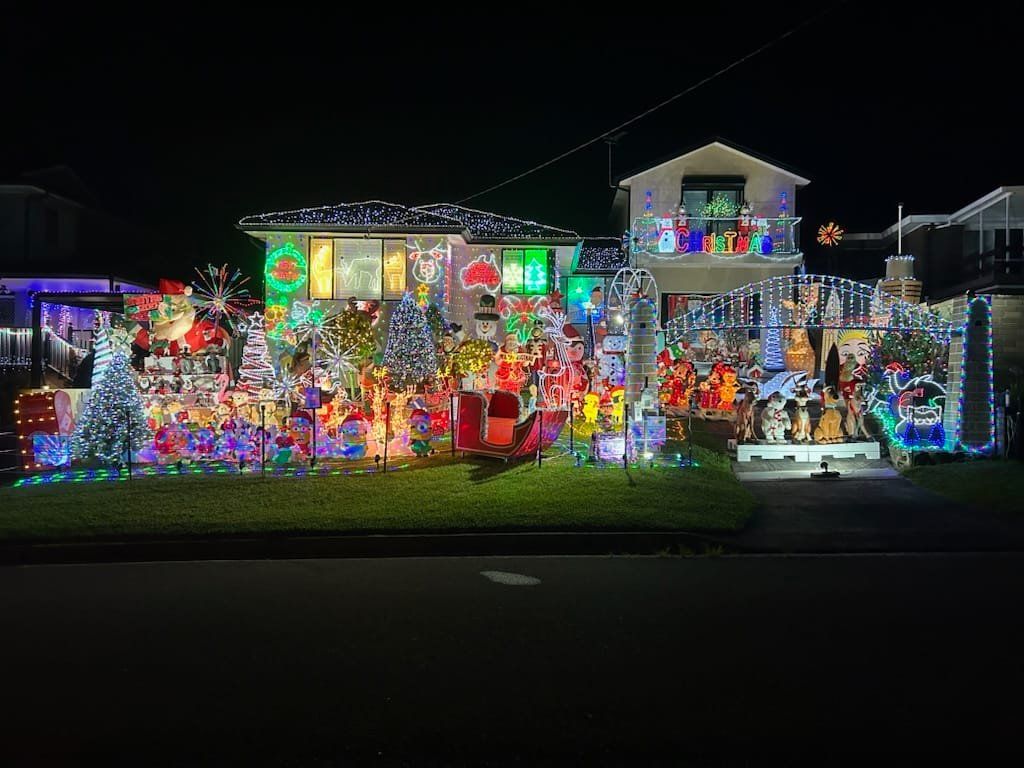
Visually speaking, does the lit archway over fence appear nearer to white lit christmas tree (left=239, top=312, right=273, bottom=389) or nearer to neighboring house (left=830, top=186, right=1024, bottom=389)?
neighboring house (left=830, top=186, right=1024, bottom=389)

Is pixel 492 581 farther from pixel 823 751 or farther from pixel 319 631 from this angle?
pixel 823 751

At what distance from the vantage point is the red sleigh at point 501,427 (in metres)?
13.1

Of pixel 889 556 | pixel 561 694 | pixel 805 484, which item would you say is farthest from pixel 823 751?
pixel 805 484

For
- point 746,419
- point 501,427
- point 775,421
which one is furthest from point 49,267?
point 775,421

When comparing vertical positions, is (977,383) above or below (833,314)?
below

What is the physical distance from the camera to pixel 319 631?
19.8ft

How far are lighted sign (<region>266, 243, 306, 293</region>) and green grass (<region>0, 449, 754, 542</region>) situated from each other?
11.3 meters

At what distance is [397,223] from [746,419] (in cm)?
1204

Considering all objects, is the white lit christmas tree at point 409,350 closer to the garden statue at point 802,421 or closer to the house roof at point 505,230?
the house roof at point 505,230

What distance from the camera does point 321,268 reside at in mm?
22922

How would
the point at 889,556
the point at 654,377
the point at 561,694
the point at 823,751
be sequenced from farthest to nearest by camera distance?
the point at 654,377, the point at 889,556, the point at 561,694, the point at 823,751

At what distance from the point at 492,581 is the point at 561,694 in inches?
113

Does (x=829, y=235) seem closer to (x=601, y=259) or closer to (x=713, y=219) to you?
(x=713, y=219)

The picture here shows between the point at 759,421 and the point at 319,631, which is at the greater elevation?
the point at 759,421
